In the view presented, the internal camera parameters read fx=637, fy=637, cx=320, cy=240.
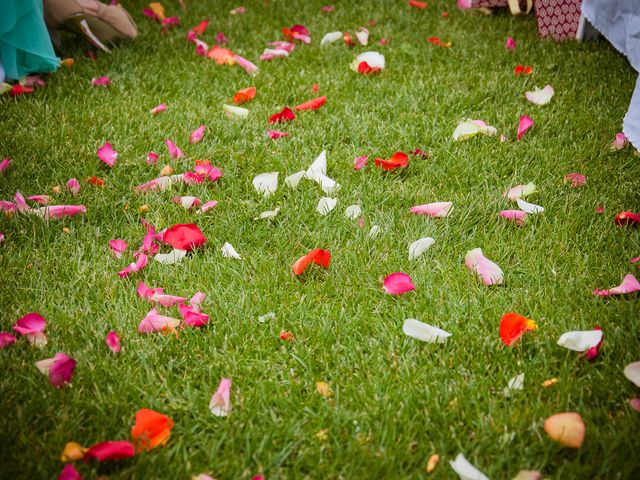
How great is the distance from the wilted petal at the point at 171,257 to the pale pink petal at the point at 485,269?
0.82 metres

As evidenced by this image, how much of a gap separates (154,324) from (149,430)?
346 mm

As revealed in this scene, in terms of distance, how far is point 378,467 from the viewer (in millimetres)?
1211

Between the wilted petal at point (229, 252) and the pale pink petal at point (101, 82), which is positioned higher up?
the pale pink petal at point (101, 82)

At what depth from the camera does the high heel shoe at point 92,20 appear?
313cm

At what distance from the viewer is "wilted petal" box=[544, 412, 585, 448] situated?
4.00 ft

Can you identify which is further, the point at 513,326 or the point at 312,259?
the point at 312,259

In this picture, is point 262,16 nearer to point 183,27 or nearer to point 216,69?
point 183,27

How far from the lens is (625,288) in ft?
5.25

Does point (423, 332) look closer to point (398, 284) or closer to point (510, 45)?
point (398, 284)

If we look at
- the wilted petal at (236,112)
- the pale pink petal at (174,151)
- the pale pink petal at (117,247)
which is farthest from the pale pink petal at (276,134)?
the pale pink petal at (117,247)

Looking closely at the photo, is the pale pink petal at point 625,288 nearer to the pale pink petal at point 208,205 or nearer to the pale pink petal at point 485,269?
the pale pink petal at point 485,269

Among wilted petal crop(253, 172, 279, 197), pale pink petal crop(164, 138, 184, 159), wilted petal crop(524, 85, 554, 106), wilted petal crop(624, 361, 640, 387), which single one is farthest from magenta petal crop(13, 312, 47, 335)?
wilted petal crop(524, 85, 554, 106)

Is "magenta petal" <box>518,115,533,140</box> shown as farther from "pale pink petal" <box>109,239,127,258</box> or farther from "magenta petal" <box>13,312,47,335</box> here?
"magenta petal" <box>13,312,47,335</box>

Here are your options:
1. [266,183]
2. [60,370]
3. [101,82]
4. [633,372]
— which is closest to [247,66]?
[101,82]
